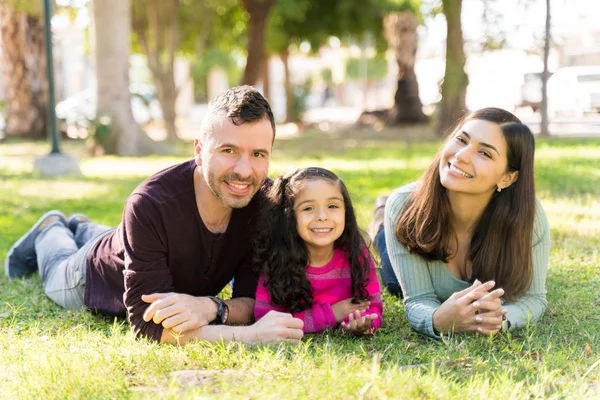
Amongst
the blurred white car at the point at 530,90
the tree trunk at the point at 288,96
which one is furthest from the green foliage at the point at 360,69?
the tree trunk at the point at 288,96

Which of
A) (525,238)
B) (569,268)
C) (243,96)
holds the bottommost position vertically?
(569,268)

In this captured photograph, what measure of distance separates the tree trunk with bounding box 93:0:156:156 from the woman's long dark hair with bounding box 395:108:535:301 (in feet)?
35.7

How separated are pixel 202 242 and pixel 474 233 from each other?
1.44 metres

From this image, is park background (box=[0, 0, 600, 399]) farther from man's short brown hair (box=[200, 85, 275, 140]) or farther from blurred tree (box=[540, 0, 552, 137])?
man's short brown hair (box=[200, 85, 275, 140])

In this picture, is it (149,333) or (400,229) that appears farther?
(400,229)

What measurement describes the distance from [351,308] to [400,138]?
15.2 m

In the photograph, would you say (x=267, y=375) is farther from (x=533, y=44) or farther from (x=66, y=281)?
(x=533, y=44)

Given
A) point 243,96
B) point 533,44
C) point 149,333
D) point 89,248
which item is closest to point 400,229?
point 243,96

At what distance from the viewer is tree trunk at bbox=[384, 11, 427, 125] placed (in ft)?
77.3

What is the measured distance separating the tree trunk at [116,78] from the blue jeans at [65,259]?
889 cm

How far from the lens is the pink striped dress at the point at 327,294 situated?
12.9ft

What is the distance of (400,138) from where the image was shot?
18859 millimetres

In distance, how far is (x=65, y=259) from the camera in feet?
16.0

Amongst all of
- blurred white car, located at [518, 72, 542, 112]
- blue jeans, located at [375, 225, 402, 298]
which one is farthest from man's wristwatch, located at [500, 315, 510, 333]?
blurred white car, located at [518, 72, 542, 112]
